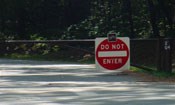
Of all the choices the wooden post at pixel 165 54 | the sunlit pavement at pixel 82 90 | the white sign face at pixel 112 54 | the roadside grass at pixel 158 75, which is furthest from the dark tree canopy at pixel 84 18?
the sunlit pavement at pixel 82 90

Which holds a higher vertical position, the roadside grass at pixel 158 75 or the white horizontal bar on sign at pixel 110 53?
the white horizontal bar on sign at pixel 110 53

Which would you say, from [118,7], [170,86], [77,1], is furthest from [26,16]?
[170,86]

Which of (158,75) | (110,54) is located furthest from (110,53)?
(158,75)

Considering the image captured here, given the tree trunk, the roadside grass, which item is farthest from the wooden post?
the tree trunk

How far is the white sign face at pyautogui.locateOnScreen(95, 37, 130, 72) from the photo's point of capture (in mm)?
16516

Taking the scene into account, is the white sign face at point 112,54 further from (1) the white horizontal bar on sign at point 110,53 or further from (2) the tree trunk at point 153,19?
(2) the tree trunk at point 153,19

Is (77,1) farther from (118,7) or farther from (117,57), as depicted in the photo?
(117,57)

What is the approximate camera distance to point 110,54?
16.6m

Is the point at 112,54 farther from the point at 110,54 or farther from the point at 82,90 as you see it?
the point at 82,90

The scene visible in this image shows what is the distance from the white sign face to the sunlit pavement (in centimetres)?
35

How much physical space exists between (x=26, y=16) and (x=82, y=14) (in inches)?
195

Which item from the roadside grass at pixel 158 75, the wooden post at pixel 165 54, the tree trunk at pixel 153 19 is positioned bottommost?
the roadside grass at pixel 158 75

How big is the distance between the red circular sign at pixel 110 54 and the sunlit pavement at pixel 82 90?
39cm

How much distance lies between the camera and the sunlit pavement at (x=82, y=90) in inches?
436
